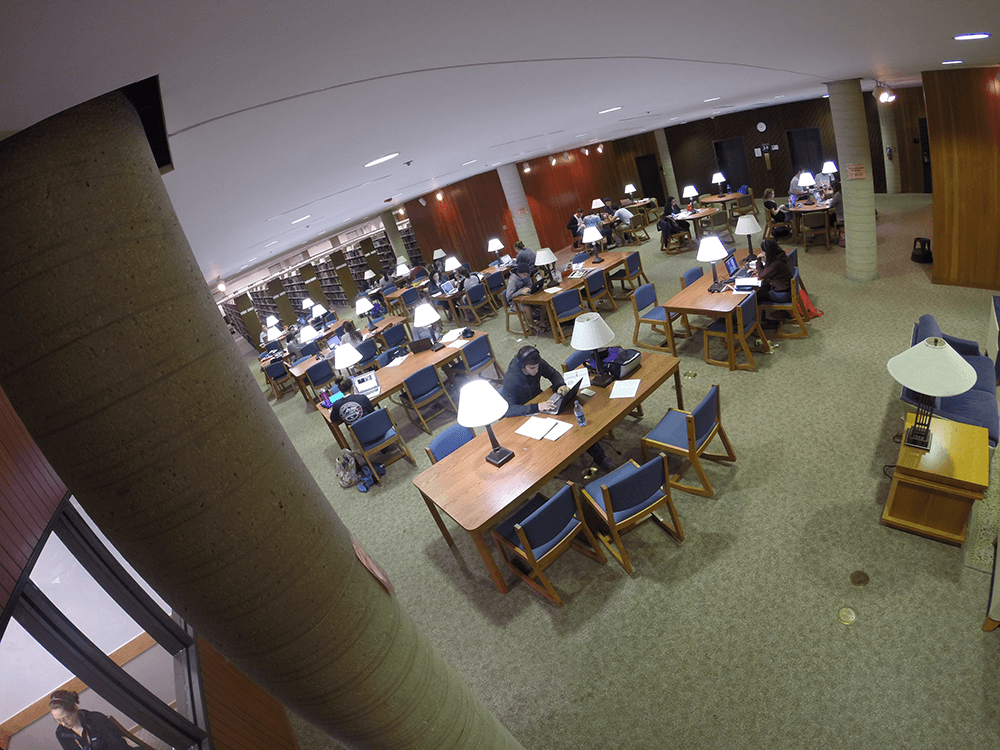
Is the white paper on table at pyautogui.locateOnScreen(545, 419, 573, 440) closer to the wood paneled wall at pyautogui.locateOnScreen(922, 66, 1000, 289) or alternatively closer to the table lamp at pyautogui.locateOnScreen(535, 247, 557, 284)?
the table lamp at pyautogui.locateOnScreen(535, 247, 557, 284)

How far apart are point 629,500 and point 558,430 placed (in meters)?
0.95

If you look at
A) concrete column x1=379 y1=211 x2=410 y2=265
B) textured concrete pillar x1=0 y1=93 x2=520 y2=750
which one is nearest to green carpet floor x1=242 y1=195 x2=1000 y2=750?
textured concrete pillar x1=0 y1=93 x2=520 y2=750

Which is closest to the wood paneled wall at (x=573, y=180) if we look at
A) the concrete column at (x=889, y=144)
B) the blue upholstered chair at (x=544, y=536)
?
the concrete column at (x=889, y=144)

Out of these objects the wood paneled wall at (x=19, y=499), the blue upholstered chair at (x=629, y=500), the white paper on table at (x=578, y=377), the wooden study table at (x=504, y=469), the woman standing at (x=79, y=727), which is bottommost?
the blue upholstered chair at (x=629, y=500)

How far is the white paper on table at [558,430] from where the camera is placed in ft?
13.8

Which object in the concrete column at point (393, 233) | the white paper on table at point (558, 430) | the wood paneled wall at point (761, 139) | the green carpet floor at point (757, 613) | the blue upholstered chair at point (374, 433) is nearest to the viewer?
the green carpet floor at point (757, 613)

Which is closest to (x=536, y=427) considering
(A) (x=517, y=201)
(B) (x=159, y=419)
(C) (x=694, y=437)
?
(C) (x=694, y=437)

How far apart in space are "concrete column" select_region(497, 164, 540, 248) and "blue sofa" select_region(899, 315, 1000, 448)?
10.0 m

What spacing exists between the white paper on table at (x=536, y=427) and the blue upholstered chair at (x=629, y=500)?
623 millimetres

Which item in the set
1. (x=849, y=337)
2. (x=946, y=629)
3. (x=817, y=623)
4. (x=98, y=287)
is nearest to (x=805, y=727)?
(x=817, y=623)

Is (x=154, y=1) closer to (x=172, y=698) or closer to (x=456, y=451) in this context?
(x=172, y=698)

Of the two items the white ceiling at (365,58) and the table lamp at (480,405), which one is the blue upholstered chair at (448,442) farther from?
the white ceiling at (365,58)

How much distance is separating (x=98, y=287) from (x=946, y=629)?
14.4ft

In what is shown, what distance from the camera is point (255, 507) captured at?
1.35 meters
